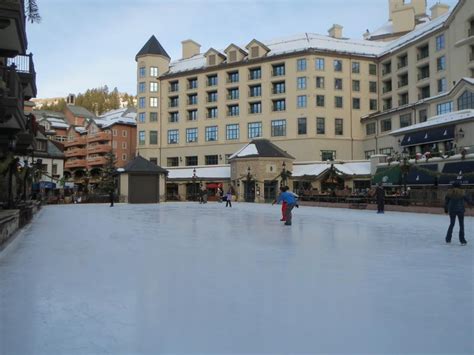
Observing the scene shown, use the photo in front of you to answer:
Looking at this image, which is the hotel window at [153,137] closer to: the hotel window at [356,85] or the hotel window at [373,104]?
the hotel window at [356,85]

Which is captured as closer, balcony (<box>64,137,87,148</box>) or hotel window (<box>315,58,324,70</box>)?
hotel window (<box>315,58,324,70</box>)

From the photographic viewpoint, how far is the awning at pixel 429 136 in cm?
3178

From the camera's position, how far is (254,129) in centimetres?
5444

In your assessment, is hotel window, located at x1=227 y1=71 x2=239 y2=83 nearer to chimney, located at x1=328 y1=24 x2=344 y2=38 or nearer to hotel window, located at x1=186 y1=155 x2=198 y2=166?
hotel window, located at x1=186 y1=155 x2=198 y2=166

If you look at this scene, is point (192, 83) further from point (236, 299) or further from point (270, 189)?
point (236, 299)

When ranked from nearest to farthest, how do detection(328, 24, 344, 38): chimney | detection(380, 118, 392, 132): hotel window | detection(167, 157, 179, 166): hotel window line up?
detection(380, 118, 392, 132): hotel window < detection(167, 157, 179, 166): hotel window < detection(328, 24, 344, 38): chimney

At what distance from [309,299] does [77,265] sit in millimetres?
4332

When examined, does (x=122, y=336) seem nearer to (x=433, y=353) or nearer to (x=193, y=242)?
(x=433, y=353)

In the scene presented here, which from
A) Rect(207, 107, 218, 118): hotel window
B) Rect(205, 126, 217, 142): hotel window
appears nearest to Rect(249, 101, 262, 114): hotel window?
Rect(207, 107, 218, 118): hotel window

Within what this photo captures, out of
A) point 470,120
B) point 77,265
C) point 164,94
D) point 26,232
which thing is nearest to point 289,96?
point 164,94

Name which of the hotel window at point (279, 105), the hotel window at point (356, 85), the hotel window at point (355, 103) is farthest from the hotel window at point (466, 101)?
the hotel window at point (279, 105)

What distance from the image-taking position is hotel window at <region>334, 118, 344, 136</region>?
51.3 metres

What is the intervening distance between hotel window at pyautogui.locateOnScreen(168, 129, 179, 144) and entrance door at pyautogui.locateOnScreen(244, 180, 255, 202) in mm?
17603

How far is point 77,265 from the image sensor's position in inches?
284
